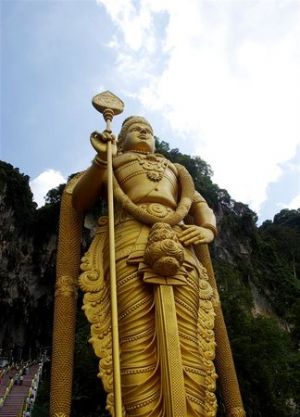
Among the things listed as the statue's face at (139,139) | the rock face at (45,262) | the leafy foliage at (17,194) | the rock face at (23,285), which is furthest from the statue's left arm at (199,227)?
the leafy foliage at (17,194)

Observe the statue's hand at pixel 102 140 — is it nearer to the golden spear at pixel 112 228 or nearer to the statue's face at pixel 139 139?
the golden spear at pixel 112 228

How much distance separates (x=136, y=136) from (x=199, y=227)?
3.81ft

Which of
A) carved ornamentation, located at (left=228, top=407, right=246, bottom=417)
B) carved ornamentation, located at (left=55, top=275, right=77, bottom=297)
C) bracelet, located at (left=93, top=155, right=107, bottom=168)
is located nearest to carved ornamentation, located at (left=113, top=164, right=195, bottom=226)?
bracelet, located at (left=93, top=155, right=107, bottom=168)

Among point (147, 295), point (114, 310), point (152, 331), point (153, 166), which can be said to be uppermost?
point (153, 166)

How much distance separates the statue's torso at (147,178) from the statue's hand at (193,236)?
302mm

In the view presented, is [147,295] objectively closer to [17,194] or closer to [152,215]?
[152,215]

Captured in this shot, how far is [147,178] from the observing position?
407cm

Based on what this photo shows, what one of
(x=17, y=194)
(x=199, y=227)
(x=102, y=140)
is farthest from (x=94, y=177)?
(x=17, y=194)

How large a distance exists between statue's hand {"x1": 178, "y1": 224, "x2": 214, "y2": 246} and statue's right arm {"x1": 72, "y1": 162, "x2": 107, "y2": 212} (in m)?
0.79

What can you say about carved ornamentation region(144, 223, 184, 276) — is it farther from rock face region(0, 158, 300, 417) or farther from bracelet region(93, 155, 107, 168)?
rock face region(0, 158, 300, 417)

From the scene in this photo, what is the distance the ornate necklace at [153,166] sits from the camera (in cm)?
410

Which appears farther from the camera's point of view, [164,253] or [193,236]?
[193,236]

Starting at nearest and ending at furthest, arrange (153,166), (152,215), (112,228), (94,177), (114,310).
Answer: (114,310) < (112,228) < (152,215) < (94,177) < (153,166)

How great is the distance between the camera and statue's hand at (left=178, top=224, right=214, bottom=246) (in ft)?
12.3
